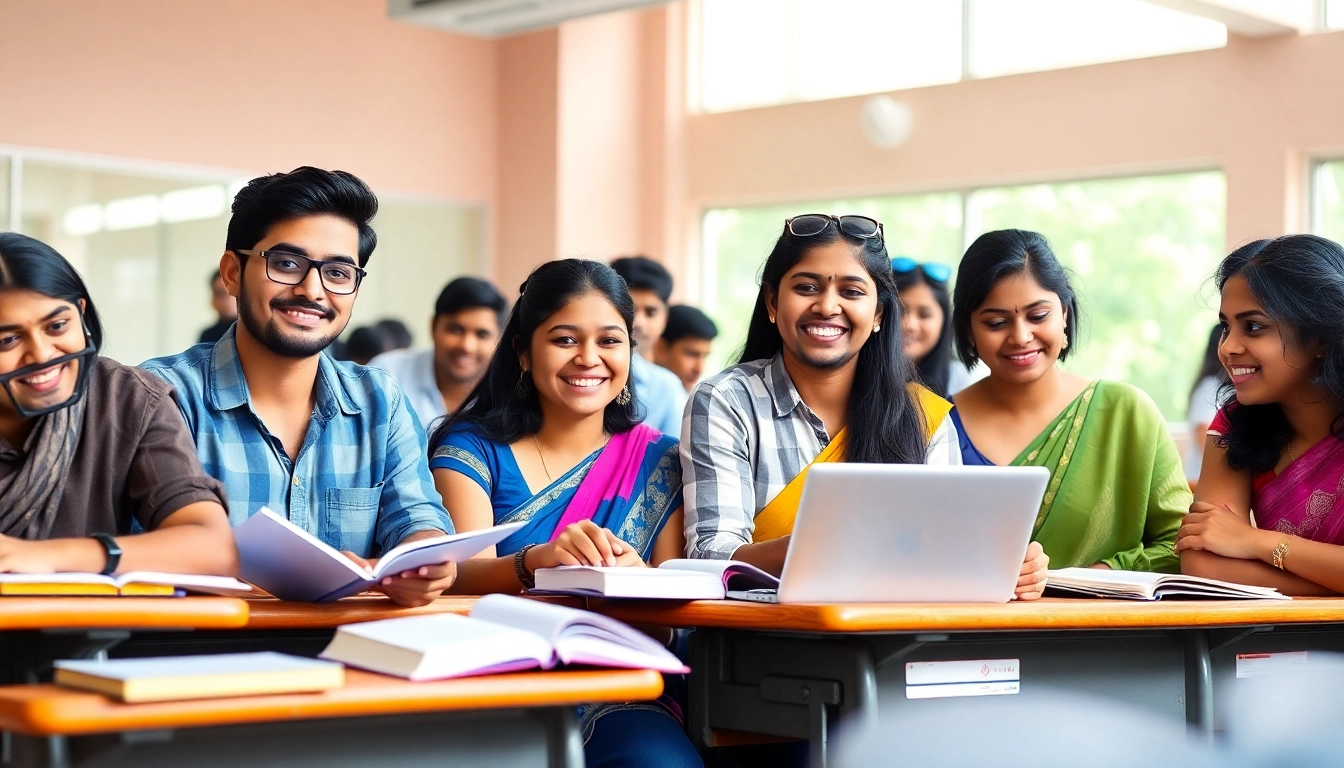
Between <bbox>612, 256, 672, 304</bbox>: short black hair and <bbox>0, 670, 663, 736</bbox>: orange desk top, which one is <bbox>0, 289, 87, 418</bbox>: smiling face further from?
<bbox>612, 256, 672, 304</bbox>: short black hair

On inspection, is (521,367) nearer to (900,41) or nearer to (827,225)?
(827,225)

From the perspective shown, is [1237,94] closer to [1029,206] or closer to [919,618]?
[1029,206]

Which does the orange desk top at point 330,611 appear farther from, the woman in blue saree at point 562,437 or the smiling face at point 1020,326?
the smiling face at point 1020,326

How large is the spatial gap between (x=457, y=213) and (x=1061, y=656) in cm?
700

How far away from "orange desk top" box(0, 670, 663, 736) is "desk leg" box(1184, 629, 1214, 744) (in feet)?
3.39

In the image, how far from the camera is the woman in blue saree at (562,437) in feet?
8.86

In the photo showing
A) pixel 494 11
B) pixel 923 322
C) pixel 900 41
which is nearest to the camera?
pixel 923 322

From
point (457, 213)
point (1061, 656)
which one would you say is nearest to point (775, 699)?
point (1061, 656)

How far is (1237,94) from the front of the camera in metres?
6.71

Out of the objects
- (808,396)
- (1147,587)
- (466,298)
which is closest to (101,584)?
(808,396)

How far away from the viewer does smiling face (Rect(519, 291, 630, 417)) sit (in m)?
2.75

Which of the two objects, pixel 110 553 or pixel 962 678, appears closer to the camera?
pixel 110 553

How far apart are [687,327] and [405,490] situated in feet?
10.1

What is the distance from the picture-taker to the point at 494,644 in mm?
1676
